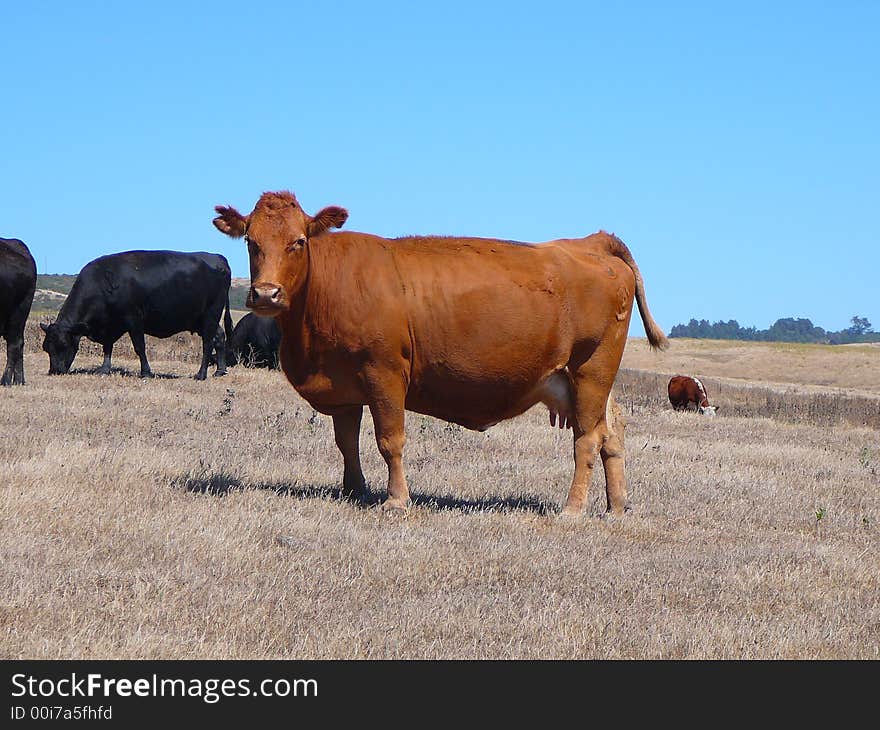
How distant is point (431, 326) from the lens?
9820 mm

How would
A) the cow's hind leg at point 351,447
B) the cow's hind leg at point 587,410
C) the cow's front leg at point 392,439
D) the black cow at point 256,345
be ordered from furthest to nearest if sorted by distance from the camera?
the black cow at point 256,345, the cow's hind leg at point 587,410, the cow's hind leg at point 351,447, the cow's front leg at point 392,439

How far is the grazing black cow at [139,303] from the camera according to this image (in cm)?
2194

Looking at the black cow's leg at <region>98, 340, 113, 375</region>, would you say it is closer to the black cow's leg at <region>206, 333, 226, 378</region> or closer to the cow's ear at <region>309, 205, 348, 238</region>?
the black cow's leg at <region>206, 333, 226, 378</region>

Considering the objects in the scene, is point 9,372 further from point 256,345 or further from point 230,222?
point 230,222

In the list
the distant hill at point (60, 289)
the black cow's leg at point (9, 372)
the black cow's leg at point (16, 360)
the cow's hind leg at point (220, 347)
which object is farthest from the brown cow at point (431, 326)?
the distant hill at point (60, 289)

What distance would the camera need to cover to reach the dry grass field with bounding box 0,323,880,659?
6172 millimetres

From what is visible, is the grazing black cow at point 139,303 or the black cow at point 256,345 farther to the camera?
the black cow at point 256,345

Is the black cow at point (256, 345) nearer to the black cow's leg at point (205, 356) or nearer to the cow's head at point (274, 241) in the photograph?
the black cow's leg at point (205, 356)

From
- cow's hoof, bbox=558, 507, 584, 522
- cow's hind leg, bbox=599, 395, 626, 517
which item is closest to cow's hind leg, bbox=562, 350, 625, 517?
cow's hoof, bbox=558, 507, 584, 522

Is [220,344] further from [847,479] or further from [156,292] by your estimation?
[847,479]

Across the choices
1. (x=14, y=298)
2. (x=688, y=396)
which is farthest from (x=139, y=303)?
(x=688, y=396)

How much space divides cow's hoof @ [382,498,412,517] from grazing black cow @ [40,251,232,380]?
13.0 meters

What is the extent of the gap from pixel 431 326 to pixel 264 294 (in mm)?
1579

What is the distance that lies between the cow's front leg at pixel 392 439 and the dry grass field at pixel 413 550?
11.1 inches
